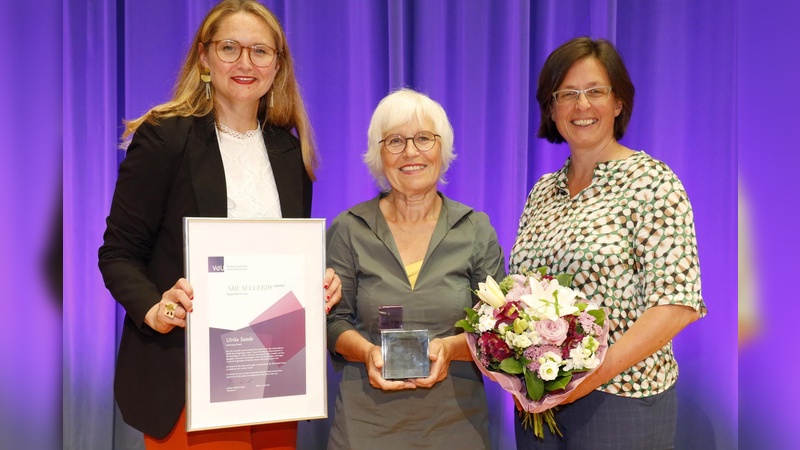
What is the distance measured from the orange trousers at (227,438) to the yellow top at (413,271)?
0.62 m

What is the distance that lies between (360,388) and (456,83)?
195 centimetres

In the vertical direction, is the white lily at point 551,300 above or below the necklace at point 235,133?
below

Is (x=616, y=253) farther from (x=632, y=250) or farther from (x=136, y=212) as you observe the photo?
(x=136, y=212)

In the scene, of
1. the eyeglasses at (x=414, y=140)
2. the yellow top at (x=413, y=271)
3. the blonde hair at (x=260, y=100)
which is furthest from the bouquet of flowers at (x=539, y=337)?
the blonde hair at (x=260, y=100)

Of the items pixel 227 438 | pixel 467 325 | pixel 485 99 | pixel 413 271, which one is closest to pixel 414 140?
pixel 413 271

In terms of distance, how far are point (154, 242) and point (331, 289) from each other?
554 millimetres

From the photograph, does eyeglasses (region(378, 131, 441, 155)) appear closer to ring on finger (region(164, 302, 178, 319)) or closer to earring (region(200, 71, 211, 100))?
earring (region(200, 71, 211, 100))

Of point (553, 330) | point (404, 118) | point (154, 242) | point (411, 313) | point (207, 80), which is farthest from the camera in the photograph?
point (404, 118)

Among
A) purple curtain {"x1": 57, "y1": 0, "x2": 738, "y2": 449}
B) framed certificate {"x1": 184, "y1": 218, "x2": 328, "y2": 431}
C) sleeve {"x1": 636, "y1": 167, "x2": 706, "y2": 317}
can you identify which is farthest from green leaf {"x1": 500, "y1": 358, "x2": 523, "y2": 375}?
purple curtain {"x1": 57, "y1": 0, "x2": 738, "y2": 449}

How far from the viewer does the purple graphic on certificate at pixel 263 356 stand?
1812 millimetres

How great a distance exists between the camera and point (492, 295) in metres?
1.89

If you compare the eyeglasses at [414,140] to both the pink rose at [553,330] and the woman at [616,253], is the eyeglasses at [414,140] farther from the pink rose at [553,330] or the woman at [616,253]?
the pink rose at [553,330]
